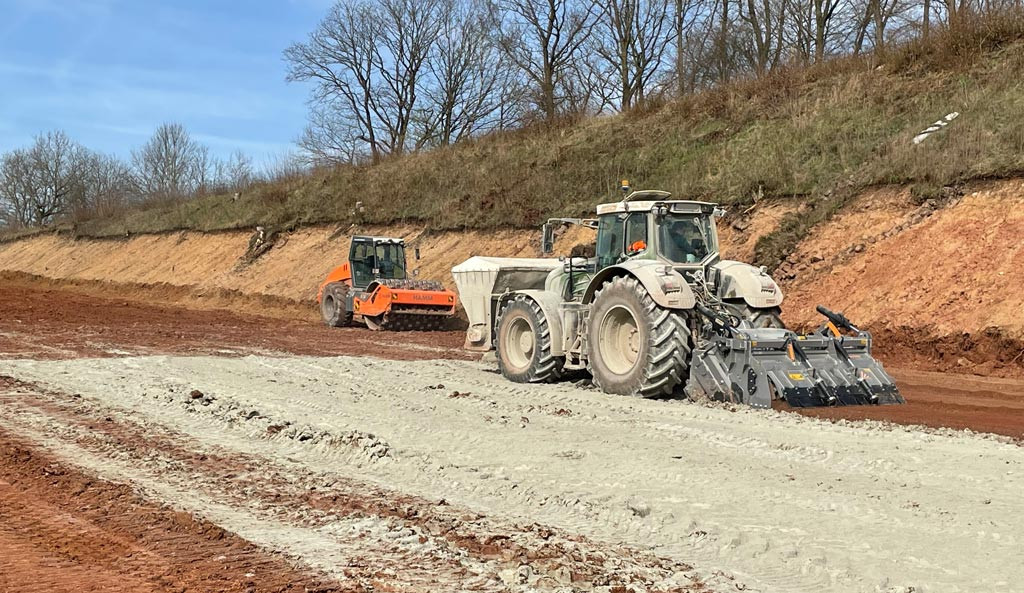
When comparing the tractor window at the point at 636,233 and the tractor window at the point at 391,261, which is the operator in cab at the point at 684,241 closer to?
the tractor window at the point at 636,233

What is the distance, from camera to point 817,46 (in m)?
33.8

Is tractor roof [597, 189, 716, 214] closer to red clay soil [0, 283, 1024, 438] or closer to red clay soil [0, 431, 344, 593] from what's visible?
red clay soil [0, 283, 1024, 438]

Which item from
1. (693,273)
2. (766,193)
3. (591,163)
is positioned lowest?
(693,273)

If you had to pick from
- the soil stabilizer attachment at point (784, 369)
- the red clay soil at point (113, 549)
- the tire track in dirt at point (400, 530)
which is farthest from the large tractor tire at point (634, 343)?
the red clay soil at point (113, 549)

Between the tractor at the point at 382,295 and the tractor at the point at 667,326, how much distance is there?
8499 mm

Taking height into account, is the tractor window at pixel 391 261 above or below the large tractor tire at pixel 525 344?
above

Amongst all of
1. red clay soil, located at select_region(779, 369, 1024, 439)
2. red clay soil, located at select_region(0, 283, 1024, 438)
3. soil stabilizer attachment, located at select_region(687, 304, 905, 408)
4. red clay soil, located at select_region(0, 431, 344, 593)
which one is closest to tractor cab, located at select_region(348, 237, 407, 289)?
red clay soil, located at select_region(0, 283, 1024, 438)

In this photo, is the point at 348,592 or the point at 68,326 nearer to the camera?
the point at 348,592

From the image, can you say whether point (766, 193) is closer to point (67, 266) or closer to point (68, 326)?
point (68, 326)

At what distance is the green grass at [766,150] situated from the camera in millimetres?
17094

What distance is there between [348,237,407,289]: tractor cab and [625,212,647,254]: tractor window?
12383mm

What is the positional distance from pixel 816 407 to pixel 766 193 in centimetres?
1196

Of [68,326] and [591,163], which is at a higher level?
[591,163]

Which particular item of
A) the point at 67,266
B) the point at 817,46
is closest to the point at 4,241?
the point at 67,266
